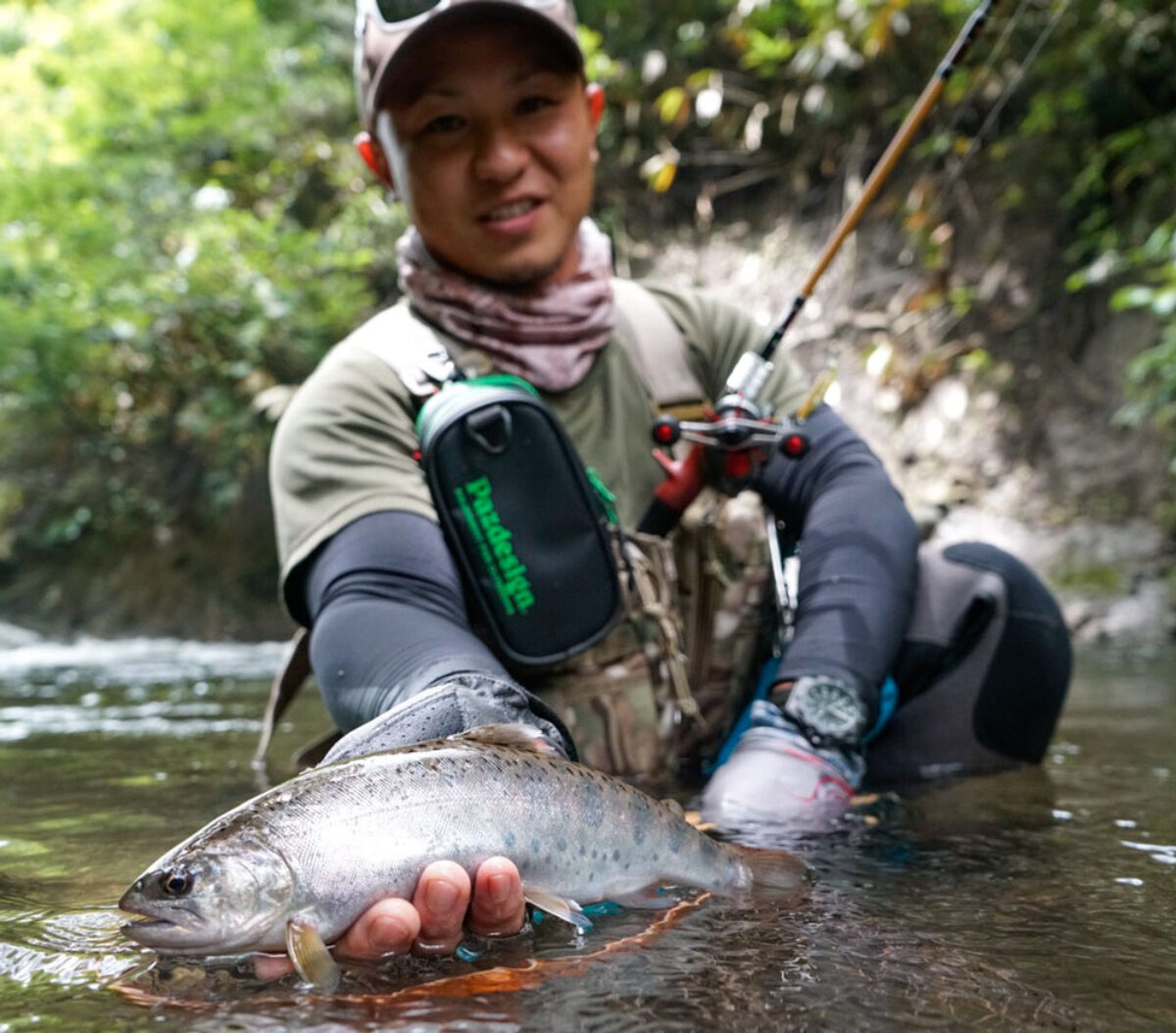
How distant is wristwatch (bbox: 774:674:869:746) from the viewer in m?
2.36

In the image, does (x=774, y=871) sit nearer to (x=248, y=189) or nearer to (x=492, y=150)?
(x=492, y=150)

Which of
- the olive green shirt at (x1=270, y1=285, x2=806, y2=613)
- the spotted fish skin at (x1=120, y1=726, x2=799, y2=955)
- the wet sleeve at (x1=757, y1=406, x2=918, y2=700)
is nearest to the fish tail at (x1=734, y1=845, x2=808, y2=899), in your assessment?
the spotted fish skin at (x1=120, y1=726, x2=799, y2=955)

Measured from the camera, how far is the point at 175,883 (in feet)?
4.12

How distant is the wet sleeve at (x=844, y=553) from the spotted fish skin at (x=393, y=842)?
0.96m

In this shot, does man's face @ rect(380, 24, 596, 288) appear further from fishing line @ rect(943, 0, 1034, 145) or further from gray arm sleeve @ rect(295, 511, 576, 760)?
fishing line @ rect(943, 0, 1034, 145)

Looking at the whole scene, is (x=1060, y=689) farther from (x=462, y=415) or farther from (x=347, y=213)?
(x=347, y=213)

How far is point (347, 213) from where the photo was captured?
11.0 metres

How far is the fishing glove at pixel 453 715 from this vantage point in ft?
5.25

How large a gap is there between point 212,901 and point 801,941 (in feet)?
2.38

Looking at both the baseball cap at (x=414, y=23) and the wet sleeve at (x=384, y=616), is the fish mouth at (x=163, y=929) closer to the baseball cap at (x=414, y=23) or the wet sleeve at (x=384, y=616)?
the wet sleeve at (x=384, y=616)

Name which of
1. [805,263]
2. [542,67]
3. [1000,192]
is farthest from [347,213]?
[542,67]

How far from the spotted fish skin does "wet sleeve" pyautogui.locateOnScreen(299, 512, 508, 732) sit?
42 cm

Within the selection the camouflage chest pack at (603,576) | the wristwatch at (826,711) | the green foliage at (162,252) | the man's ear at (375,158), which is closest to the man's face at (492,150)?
the man's ear at (375,158)

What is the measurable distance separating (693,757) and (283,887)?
5.53 ft
